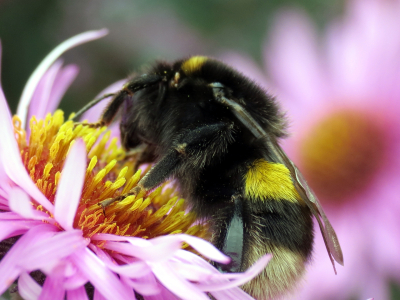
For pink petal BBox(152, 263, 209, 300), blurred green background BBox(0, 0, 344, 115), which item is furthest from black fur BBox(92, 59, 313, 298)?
blurred green background BBox(0, 0, 344, 115)

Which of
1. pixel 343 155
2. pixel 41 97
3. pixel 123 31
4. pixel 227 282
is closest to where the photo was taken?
pixel 227 282

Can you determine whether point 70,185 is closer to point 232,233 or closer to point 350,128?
point 232,233

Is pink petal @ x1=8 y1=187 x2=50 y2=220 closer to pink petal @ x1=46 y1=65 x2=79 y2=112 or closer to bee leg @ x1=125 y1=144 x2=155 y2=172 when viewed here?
bee leg @ x1=125 y1=144 x2=155 y2=172

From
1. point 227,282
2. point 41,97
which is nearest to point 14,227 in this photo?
point 227,282

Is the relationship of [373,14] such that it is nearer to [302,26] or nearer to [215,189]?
[302,26]

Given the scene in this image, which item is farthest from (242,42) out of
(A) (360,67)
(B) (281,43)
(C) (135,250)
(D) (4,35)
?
(C) (135,250)
